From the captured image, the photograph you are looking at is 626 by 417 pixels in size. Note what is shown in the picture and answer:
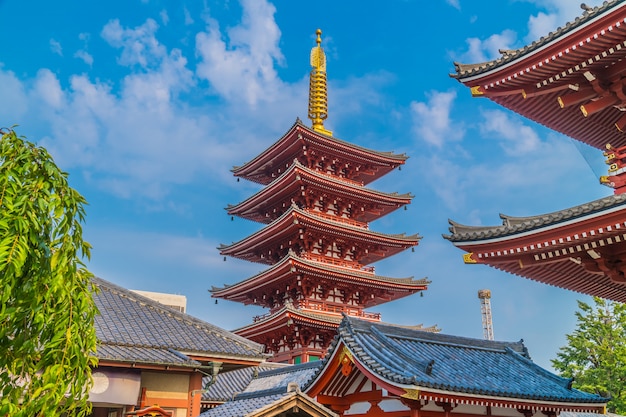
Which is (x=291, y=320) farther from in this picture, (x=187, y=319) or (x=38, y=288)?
(x=38, y=288)

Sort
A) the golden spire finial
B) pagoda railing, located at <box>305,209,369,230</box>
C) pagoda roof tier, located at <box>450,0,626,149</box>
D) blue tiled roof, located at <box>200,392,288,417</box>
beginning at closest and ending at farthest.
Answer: blue tiled roof, located at <box>200,392,288,417</box>, pagoda roof tier, located at <box>450,0,626,149</box>, pagoda railing, located at <box>305,209,369,230</box>, the golden spire finial

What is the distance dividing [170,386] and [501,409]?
8.15 metres

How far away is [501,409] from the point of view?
13930mm

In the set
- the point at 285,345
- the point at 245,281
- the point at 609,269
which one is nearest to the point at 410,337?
the point at 609,269

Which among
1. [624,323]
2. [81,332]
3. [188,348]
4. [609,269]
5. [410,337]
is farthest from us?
[624,323]

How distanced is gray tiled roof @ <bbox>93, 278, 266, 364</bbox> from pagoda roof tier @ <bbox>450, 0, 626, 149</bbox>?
29.3 ft

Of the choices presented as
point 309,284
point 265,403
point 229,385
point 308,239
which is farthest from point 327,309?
point 265,403

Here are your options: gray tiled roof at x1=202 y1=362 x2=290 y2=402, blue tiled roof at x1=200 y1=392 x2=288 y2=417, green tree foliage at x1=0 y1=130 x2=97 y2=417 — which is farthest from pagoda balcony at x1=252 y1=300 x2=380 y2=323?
green tree foliage at x1=0 y1=130 x2=97 y2=417

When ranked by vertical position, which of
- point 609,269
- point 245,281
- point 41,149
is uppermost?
point 245,281

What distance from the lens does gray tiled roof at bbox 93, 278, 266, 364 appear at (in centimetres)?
1203

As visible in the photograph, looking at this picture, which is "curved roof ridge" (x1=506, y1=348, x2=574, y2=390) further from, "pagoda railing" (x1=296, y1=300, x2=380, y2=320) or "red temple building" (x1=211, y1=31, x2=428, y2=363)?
"pagoda railing" (x1=296, y1=300, x2=380, y2=320)

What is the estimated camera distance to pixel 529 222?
1185 cm

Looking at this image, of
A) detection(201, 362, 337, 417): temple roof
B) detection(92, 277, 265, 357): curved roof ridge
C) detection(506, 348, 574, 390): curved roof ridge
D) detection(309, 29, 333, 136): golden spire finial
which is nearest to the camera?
detection(201, 362, 337, 417): temple roof

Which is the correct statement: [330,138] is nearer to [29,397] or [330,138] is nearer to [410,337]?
[410,337]
